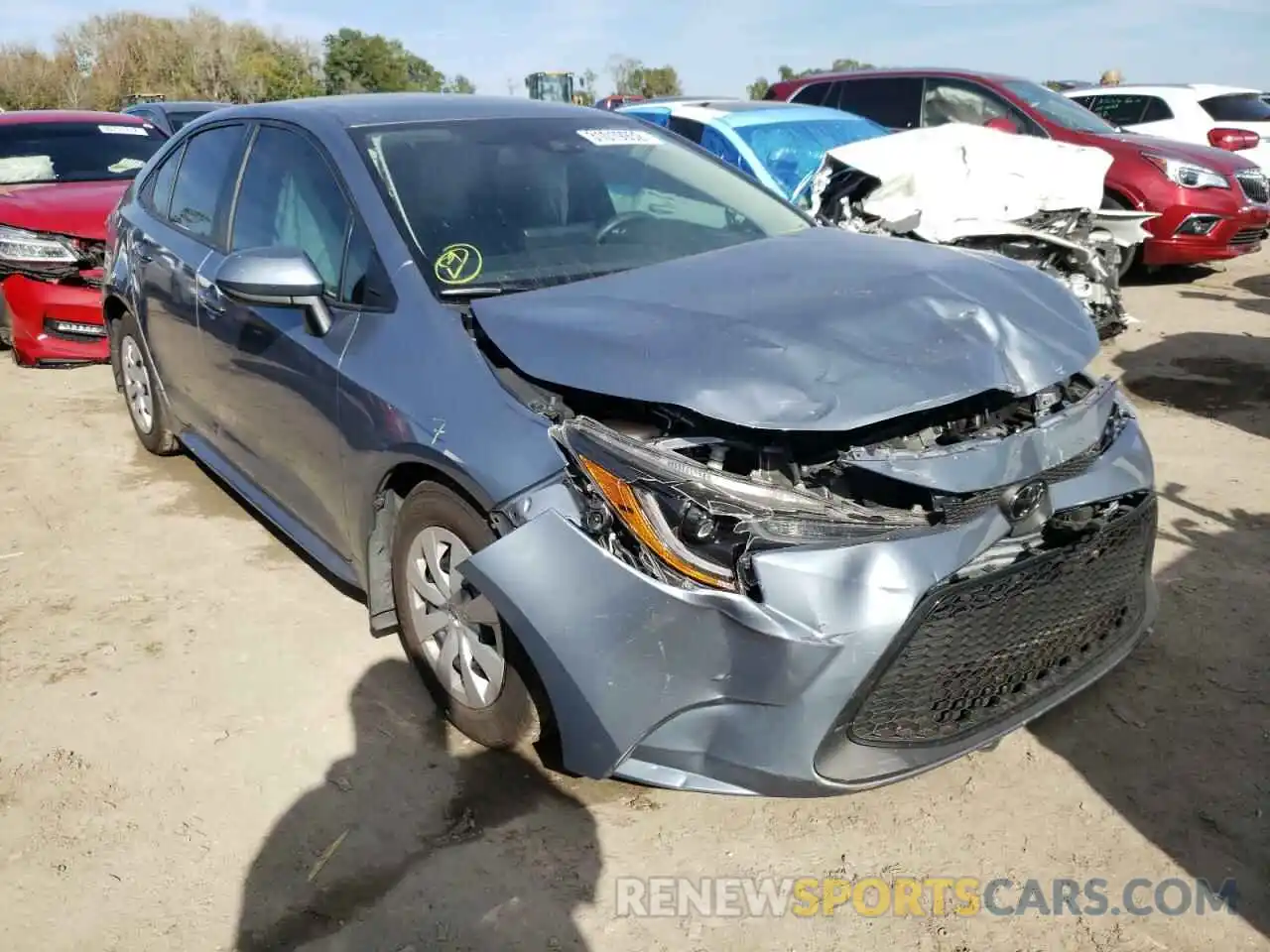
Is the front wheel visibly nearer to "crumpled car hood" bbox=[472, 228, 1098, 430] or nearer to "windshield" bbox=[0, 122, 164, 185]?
"crumpled car hood" bbox=[472, 228, 1098, 430]

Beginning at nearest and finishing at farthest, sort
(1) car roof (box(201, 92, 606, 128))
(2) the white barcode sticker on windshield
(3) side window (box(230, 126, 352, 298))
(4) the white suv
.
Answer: (3) side window (box(230, 126, 352, 298)) < (1) car roof (box(201, 92, 606, 128)) < (2) the white barcode sticker on windshield < (4) the white suv

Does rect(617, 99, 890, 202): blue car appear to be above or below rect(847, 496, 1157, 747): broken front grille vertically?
above

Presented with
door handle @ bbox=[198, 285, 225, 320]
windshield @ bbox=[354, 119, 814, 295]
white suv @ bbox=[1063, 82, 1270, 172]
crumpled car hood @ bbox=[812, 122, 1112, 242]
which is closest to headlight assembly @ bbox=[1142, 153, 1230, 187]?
crumpled car hood @ bbox=[812, 122, 1112, 242]

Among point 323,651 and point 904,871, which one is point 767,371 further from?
point 323,651

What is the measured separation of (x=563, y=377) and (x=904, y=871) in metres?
1.41

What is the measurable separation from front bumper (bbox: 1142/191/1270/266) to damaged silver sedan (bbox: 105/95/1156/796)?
6.21 meters

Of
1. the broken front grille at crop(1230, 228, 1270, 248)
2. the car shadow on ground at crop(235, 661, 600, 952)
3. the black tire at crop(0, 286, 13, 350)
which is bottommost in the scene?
the car shadow on ground at crop(235, 661, 600, 952)

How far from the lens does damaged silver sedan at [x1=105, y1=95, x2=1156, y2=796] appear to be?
216 cm

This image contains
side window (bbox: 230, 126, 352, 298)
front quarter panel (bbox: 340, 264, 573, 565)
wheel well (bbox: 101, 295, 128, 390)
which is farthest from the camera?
wheel well (bbox: 101, 295, 128, 390)

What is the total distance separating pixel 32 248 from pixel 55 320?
0.48m

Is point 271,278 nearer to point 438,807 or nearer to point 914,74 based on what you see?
point 438,807

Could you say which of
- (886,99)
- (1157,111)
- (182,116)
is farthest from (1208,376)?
(182,116)

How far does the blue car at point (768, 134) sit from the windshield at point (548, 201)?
11.0 feet

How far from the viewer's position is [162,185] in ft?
15.2
